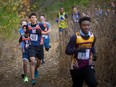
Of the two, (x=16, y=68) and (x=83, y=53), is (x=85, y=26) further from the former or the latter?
(x=16, y=68)

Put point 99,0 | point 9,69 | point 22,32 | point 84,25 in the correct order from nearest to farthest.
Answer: point 84,25, point 99,0, point 22,32, point 9,69

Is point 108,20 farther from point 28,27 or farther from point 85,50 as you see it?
→ point 28,27

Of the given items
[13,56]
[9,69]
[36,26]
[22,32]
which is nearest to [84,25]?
[36,26]

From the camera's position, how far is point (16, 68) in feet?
42.9

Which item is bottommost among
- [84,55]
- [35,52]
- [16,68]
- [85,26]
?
[16,68]

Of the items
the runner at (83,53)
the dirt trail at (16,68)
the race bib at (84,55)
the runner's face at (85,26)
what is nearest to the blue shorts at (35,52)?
the dirt trail at (16,68)

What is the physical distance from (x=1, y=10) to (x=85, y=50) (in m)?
6.90

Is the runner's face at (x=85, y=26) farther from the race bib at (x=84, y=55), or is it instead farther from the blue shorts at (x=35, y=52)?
the blue shorts at (x=35, y=52)

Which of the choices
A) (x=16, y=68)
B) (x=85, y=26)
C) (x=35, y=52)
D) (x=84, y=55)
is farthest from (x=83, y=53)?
(x=16, y=68)

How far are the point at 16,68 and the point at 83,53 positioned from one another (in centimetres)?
629

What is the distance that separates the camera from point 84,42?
7.10 metres

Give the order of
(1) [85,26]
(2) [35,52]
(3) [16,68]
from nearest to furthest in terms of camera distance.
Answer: (1) [85,26] < (2) [35,52] < (3) [16,68]

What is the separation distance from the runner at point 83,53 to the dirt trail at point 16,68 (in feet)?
9.11

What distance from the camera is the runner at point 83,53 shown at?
278 inches
